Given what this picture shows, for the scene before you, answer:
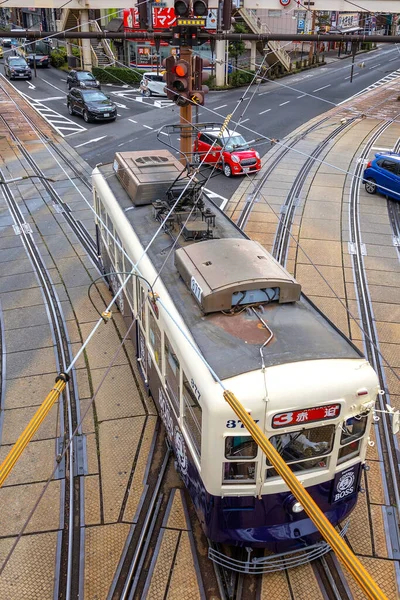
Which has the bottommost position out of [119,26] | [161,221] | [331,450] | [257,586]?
[257,586]

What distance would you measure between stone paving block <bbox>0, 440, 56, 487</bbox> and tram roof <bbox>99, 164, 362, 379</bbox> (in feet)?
11.0

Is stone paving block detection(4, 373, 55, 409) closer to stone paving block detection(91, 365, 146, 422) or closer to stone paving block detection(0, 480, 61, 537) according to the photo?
stone paving block detection(91, 365, 146, 422)

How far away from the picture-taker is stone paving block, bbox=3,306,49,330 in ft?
39.9

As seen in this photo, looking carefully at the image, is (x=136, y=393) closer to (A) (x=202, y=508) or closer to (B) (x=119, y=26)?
(A) (x=202, y=508)

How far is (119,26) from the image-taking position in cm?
4709

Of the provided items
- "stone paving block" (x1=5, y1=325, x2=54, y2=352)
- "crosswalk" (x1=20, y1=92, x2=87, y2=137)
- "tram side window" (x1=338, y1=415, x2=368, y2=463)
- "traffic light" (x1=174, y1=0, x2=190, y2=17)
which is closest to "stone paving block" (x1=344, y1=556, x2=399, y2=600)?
"tram side window" (x1=338, y1=415, x2=368, y2=463)

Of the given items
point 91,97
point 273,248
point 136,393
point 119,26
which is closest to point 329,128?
point 91,97

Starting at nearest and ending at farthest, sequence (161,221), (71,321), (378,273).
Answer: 1. (161,221)
2. (71,321)
3. (378,273)

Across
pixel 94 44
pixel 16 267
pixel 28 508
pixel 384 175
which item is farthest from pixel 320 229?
pixel 94 44

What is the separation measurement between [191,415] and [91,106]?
25.9 m

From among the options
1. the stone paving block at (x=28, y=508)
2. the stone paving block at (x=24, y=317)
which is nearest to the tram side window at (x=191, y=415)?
the stone paving block at (x=28, y=508)

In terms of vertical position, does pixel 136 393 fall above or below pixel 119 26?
below

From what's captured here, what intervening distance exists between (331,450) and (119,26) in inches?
1896

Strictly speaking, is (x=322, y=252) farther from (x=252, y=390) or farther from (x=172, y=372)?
(x=252, y=390)
